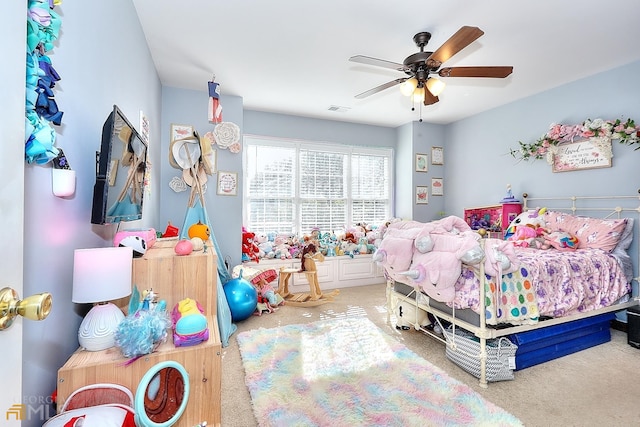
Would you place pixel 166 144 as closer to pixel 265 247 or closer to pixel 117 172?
pixel 265 247

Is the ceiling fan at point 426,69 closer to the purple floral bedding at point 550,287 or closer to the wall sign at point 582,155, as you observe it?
the purple floral bedding at point 550,287

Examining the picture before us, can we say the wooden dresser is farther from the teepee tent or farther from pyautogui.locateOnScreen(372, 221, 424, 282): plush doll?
pyautogui.locateOnScreen(372, 221, 424, 282): plush doll

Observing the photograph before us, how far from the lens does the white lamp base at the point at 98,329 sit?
110cm

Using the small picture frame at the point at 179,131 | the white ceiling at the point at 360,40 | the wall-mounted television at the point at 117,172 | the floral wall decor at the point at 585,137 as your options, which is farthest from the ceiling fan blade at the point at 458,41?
the small picture frame at the point at 179,131

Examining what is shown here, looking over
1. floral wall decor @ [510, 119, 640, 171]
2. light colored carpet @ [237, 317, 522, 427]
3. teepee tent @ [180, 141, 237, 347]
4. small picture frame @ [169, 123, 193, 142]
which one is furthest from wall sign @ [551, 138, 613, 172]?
small picture frame @ [169, 123, 193, 142]

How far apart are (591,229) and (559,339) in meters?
1.32

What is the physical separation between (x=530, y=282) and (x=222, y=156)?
3.52 metres

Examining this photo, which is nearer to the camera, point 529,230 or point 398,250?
point 398,250

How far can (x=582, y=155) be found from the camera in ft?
10.8

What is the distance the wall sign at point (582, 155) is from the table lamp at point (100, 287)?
171 inches

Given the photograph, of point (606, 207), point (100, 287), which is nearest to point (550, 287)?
point (606, 207)

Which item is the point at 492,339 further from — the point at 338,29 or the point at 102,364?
the point at 338,29

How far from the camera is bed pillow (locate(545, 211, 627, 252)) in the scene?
2.83 m

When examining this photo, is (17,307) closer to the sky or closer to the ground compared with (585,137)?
closer to the ground
